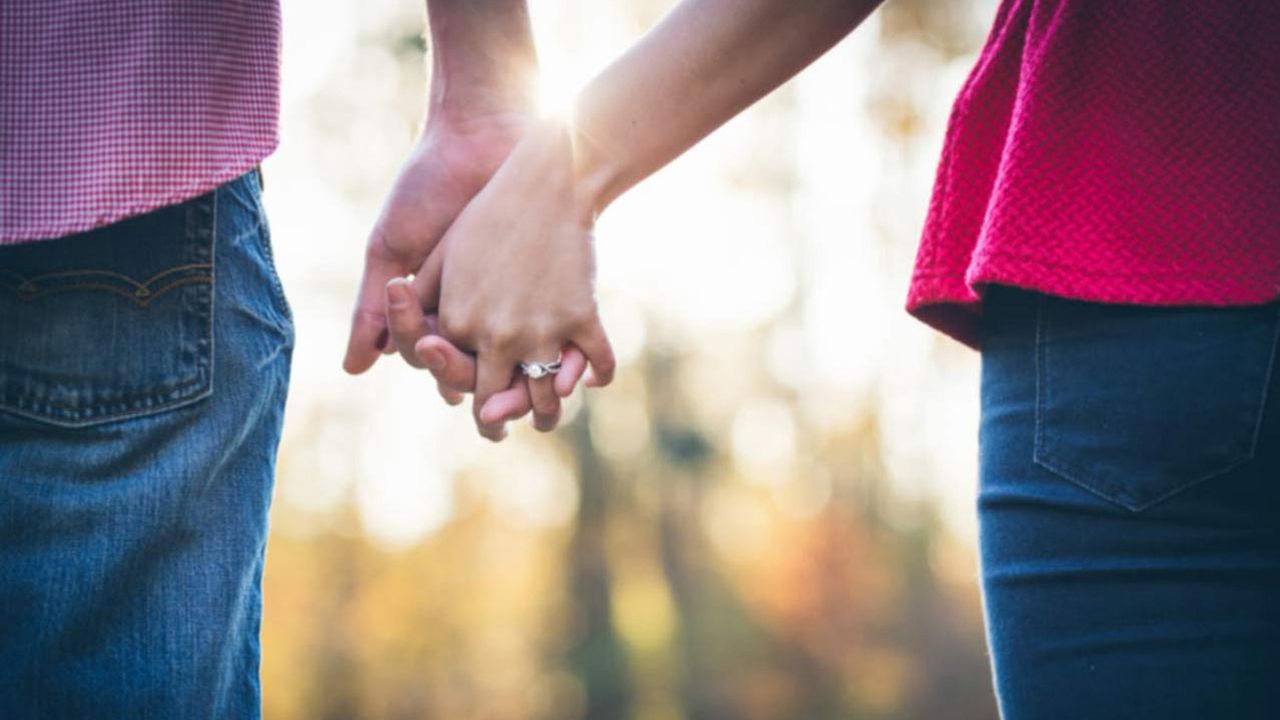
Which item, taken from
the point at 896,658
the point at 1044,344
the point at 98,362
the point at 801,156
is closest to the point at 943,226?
the point at 1044,344

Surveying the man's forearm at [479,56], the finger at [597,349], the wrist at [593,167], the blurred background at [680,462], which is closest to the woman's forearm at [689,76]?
the wrist at [593,167]

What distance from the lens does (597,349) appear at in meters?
1.69

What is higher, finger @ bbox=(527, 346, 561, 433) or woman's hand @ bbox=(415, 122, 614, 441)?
woman's hand @ bbox=(415, 122, 614, 441)

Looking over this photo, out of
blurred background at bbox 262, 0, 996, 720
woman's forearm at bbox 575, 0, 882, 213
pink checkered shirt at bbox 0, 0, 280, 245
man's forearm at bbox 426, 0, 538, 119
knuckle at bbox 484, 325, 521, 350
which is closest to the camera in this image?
pink checkered shirt at bbox 0, 0, 280, 245

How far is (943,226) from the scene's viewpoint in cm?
113

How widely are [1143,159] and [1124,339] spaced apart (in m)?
0.16

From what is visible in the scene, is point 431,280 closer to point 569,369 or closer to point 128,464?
point 569,369

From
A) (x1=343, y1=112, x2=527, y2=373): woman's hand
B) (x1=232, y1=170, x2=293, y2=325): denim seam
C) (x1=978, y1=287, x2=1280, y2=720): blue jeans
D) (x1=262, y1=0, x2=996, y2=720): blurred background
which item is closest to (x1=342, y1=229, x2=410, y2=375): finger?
(x1=343, y1=112, x2=527, y2=373): woman's hand

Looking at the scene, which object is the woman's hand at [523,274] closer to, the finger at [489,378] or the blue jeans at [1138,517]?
the finger at [489,378]

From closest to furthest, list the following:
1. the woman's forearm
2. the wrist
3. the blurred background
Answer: the woman's forearm
the wrist
the blurred background

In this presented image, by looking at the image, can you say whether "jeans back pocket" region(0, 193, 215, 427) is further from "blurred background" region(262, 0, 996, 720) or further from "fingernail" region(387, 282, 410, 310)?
"blurred background" region(262, 0, 996, 720)

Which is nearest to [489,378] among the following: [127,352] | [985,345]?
[127,352]

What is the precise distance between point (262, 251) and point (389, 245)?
2.27 feet

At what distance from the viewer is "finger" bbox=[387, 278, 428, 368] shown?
1.64 m
